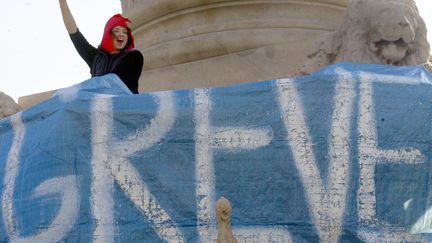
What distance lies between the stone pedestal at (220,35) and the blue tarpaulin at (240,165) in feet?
9.02

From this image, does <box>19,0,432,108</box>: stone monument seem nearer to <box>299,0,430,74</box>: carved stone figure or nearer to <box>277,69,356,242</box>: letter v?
<box>299,0,430,74</box>: carved stone figure

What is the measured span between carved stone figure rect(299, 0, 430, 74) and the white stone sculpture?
243 centimetres

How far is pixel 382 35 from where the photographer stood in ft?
23.1

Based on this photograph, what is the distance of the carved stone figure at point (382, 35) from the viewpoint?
7047 millimetres

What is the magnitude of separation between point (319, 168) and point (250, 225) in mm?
547

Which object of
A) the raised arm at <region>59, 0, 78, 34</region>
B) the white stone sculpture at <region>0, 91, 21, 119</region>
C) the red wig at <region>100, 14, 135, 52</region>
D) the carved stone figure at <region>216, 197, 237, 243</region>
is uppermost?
the raised arm at <region>59, 0, 78, 34</region>

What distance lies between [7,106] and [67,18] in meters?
1.13

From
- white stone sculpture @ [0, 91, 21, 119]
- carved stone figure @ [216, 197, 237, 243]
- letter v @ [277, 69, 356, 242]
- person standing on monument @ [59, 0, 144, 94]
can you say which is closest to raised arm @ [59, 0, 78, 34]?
person standing on monument @ [59, 0, 144, 94]

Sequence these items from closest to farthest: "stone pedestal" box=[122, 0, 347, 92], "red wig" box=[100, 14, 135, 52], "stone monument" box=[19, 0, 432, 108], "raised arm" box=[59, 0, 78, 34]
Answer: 1. "red wig" box=[100, 14, 135, 52]
2. "raised arm" box=[59, 0, 78, 34]
3. "stone monument" box=[19, 0, 432, 108]
4. "stone pedestal" box=[122, 0, 347, 92]

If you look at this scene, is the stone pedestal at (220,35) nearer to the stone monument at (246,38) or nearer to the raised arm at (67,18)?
the stone monument at (246,38)

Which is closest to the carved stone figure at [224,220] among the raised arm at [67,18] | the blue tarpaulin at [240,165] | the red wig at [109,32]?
the blue tarpaulin at [240,165]

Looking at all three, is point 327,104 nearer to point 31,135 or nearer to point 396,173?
point 396,173

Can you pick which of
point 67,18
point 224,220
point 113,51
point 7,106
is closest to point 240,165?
point 224,220

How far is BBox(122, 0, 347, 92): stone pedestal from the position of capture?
8929mm
